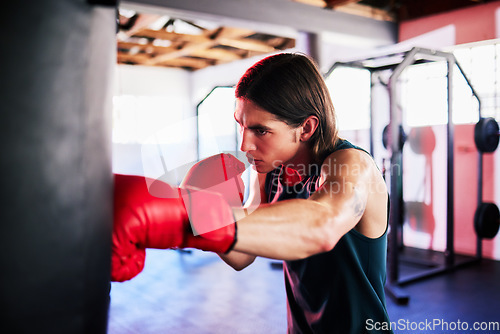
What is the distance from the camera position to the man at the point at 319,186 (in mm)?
1033

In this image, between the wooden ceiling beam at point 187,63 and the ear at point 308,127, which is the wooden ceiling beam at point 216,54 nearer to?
the wooden ceiling beam at point 187,63

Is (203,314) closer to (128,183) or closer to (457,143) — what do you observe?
(128,183)

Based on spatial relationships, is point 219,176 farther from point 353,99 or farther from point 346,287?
point 353,99

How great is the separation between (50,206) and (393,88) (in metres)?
3.39

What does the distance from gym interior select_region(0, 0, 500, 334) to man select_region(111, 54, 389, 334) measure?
0.32 m

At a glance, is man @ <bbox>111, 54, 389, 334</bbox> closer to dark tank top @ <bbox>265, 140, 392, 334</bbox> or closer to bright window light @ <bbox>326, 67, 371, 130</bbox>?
dark tank top @ <bbox>265, 140, 392, 334</bbox>

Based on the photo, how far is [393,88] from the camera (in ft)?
11.3

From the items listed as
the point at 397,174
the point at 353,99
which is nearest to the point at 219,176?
the point at 397,174

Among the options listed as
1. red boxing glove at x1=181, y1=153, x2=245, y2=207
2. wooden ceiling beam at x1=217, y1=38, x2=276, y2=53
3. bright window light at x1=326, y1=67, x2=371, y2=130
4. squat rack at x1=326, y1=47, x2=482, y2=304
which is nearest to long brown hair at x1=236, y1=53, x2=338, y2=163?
red boxing glove at x1=181, y1=153, x2=245, y2=207

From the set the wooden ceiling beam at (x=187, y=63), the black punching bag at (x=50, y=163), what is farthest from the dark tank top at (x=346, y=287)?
the wooden ceiling beam at (x=187, y=63)

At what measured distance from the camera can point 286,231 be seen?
0.74 metres

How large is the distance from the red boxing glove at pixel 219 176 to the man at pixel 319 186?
0.4 inches

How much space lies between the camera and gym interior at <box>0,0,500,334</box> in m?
0.48

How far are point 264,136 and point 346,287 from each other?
0.50 m
